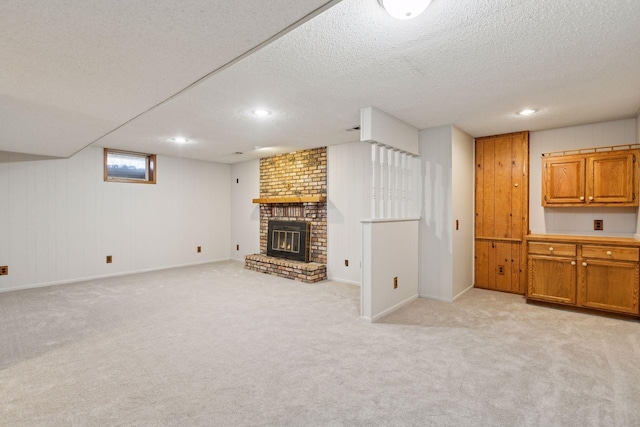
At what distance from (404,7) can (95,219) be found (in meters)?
5.74

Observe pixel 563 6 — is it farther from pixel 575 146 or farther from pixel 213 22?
pixel 575 146

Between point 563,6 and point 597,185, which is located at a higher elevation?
point 563,6

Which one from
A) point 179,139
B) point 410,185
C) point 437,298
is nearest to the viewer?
point 437,298

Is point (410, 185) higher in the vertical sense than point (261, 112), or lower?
lower

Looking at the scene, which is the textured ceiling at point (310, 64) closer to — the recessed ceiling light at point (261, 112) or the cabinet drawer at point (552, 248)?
the recessed ceiling light at point (261, 112)

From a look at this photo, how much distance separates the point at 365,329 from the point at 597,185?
3176mm

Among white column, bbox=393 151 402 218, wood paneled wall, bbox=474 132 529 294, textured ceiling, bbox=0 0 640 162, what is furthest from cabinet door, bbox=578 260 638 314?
white column, bbox=393 151 402 218

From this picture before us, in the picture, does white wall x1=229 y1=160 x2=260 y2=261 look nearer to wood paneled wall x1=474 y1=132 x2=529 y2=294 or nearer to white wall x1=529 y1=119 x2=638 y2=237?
wood paneled wall x1=474 y1=132 x2=529 y2=294

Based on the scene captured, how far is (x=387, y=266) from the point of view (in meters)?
3.57

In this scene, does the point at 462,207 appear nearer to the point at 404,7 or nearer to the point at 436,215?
the point at 436,215

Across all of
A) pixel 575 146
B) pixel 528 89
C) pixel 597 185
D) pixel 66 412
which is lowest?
pixel 66 412

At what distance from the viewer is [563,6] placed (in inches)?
63.8

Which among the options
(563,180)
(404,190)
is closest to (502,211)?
(563,180)

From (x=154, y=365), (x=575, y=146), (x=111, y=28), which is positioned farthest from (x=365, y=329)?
(x=575, y=146)
